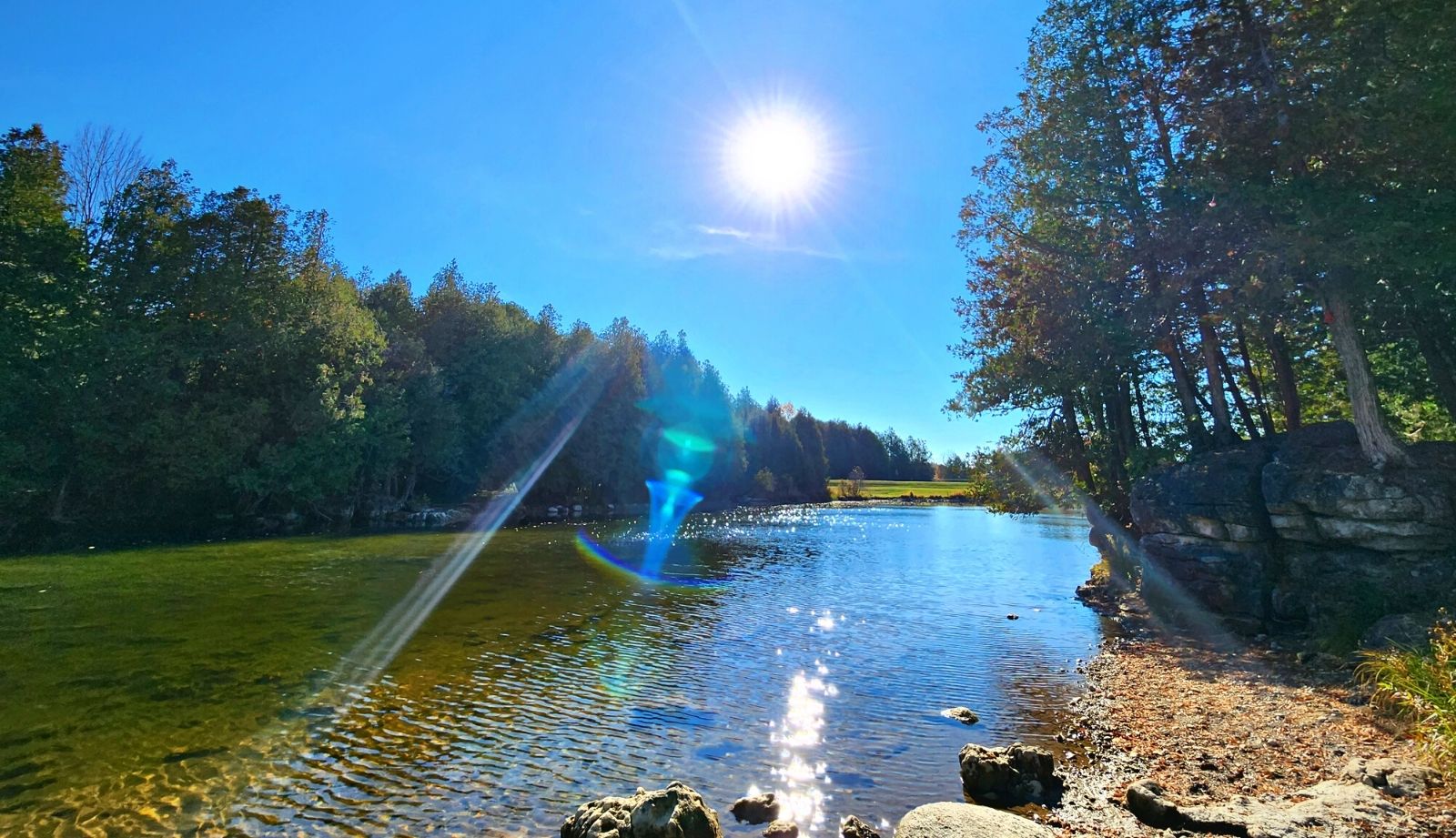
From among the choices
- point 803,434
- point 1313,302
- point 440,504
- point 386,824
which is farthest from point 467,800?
point 803,434

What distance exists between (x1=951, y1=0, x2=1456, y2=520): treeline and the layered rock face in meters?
1.08

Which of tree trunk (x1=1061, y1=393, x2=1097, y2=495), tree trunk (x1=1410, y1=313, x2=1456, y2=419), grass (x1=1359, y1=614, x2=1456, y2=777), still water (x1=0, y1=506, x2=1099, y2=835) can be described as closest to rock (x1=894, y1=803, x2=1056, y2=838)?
still water (x1=0, y1=506, x2=1099, y2=835)

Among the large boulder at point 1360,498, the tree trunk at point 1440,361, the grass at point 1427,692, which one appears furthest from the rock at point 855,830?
the tree trunk at point 1440,361

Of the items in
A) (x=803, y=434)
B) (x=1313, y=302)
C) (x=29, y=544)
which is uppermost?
(x=803, y=434)

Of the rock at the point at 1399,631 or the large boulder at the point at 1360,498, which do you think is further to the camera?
the large boulder at the point at 1360,498

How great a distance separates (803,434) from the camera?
131250 mm

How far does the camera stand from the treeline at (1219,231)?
14.9 meters

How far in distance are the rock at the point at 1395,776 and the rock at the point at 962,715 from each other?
Answer: 4658mm

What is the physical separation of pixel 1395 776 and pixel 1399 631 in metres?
8.02

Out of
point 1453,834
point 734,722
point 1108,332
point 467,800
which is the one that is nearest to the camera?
point 1453,834

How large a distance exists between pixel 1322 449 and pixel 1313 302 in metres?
3.74

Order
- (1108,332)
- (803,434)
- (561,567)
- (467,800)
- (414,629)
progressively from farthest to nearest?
1. (803,434)
2. (561,567)
3. (1108,332)
4. (414,629)
5. (467,800)

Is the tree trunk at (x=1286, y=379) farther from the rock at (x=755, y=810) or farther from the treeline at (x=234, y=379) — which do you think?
the treeline at (x=234, y=379)

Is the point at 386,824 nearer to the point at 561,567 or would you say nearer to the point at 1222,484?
the point at 1222,484
